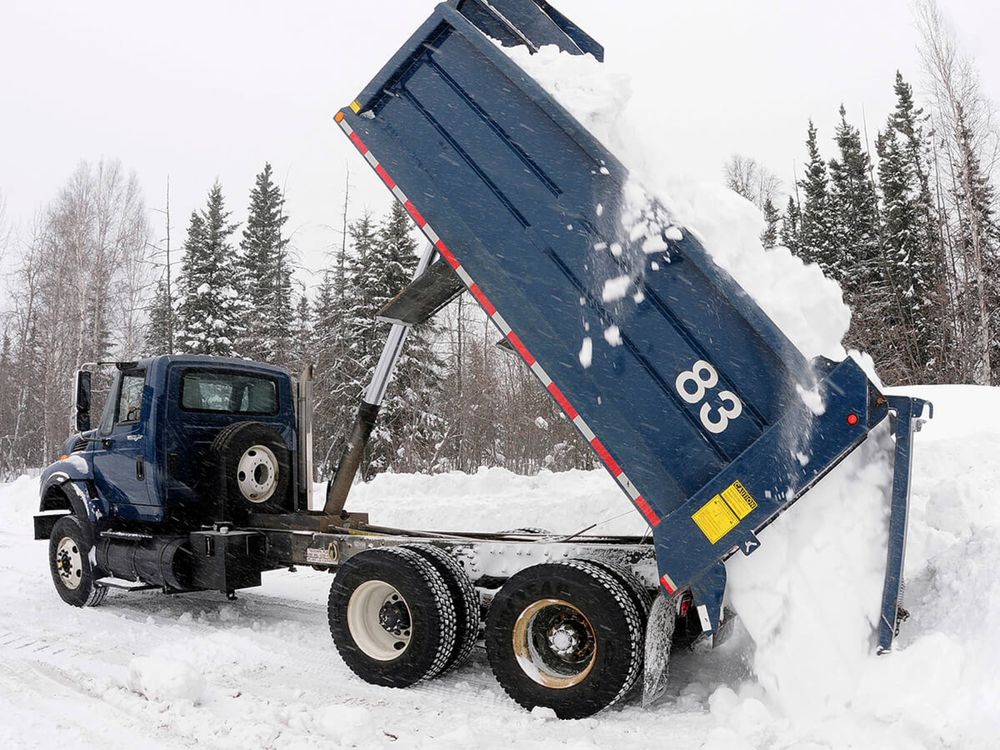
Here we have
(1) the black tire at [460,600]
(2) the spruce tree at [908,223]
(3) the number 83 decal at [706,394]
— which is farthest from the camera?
(2) the spruce tree at [908,223]

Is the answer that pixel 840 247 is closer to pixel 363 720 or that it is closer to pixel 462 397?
pixel 462 397

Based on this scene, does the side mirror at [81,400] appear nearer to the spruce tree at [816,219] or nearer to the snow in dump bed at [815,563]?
the snow in dump bed at [815,563]

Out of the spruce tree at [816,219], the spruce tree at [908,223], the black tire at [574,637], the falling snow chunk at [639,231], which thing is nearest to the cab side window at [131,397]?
the black tire at [574,637]

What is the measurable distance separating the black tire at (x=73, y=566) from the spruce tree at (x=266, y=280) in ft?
62.0

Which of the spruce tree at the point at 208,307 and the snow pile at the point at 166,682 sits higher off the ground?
the spruce tree at the point at 208,307

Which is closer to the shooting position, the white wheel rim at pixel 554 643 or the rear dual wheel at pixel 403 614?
the white wheel rim at pixel 554 643

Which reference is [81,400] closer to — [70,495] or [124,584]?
[70,495]

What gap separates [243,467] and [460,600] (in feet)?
9.05

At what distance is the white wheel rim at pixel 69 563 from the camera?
7.08 meters

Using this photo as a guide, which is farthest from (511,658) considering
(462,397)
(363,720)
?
(462,397)

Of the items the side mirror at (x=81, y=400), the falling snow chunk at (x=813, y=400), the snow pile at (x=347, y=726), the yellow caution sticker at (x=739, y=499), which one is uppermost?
the side mirror at (x=81, y=400)

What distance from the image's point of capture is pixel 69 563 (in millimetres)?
7191

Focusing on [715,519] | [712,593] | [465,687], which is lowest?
[465,687]

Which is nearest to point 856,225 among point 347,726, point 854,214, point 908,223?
point 854,214
